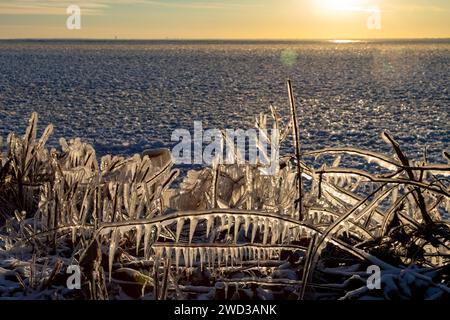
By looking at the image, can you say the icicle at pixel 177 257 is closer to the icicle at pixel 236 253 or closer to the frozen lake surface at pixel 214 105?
the icicle at pixel 236 253

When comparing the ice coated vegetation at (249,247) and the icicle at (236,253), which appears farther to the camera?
the icicle at (236,253)

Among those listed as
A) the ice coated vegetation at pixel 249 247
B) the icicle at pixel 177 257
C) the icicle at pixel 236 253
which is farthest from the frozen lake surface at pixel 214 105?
the icicle at pixel 177 257

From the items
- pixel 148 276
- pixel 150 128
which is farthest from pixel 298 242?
pixel 150 128

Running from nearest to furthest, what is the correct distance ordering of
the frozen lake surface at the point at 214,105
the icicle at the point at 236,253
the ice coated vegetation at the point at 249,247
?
the ice coated vegetation at the point at 249,247 < the icicle at the point at 236,253 < the frozen lake surface at the point at 214,105

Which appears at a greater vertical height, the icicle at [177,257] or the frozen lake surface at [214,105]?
the frozen lake surface at [214,105]

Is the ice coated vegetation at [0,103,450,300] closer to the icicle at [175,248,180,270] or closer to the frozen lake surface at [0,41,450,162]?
the icicle at [175,248,180,270]

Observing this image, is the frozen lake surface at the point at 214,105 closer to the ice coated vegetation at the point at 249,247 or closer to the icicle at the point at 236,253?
the ice coated vegetation at the point at 249,247

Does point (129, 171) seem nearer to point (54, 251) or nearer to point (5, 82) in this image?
point (54, 251)

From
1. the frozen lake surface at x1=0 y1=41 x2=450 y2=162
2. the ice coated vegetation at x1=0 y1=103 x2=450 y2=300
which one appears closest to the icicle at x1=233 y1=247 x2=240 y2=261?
the ice coated vegetation at x1=0 y1=103 x2=450 y2=300

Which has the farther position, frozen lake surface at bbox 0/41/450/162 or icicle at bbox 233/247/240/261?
frozen lake surface at bbox 0/41/450/162

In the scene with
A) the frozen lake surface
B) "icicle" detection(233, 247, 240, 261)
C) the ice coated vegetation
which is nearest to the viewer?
the ice coated vegetation

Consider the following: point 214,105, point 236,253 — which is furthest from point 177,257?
point 214,105

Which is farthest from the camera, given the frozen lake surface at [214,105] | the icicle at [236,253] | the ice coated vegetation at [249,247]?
the frozen lake surface at [214,105]
